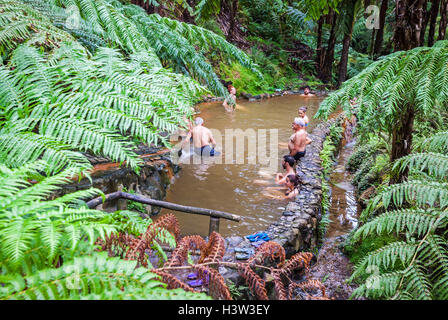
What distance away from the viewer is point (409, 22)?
3.04 metres

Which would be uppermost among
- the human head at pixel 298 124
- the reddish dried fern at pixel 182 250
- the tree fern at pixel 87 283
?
the tree fern at pixel 87 283

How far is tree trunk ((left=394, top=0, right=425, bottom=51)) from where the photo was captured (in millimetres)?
2990

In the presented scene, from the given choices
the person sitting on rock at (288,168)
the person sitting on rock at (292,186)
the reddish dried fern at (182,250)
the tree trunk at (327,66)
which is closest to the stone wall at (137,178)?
the reddish dried fern at (182,250)

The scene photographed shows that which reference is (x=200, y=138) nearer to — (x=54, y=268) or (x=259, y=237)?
(x=259, y=237)

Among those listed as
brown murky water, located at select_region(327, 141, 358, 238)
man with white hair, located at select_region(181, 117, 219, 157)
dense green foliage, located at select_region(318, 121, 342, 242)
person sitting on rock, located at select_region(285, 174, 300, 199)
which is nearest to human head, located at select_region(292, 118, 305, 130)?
dense green foliage, located at select_region(318, 121, 342, 242)

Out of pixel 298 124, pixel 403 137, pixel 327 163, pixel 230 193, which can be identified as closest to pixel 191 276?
pixel 403 137

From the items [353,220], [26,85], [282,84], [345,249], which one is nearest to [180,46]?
[26,85]

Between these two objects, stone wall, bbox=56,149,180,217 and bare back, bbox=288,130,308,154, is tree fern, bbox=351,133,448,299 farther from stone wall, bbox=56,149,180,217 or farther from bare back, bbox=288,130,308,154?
bare back, bbox=288,130,308,154

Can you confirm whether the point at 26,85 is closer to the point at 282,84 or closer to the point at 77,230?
the point at 77,230

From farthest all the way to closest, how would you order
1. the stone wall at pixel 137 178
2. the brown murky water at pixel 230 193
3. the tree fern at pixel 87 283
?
the brown murky water at pixel 230 193, the stone wall at pixel 137 178, the tree fern at pixel 87 283

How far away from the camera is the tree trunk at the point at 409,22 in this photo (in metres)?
2.99

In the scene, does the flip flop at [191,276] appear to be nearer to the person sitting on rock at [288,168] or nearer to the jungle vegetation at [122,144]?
the jungle vegetation at [122,144]

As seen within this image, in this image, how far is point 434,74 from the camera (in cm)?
224
